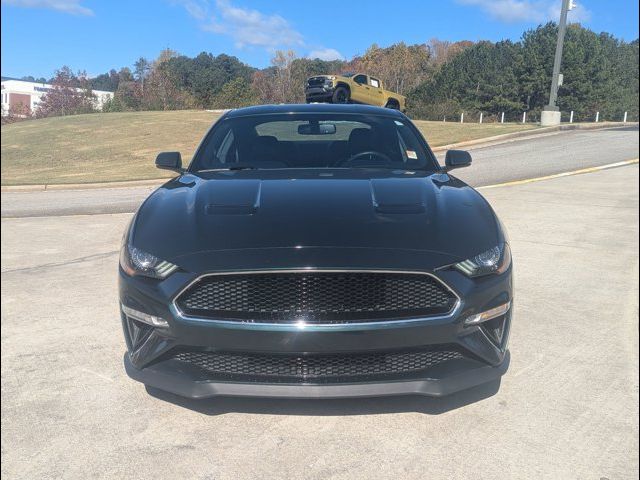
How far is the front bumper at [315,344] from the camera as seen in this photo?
7.66 ft

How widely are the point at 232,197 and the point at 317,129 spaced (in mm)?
1502

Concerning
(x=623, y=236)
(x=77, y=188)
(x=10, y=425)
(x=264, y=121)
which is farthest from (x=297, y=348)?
(x=77, y=188)

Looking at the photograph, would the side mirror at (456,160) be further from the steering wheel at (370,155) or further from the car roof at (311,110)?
the car roof at (311,110)

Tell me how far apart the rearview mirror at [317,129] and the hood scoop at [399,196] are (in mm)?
1069

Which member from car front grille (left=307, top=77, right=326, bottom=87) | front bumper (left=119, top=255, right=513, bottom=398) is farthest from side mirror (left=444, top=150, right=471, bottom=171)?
car front grille (left=307, top=77, right=326, bottom=87)

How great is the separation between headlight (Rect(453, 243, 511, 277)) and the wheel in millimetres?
17365

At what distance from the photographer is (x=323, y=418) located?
105 inches

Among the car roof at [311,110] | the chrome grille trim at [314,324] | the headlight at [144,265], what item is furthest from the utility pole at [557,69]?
the headlight at [144,265]

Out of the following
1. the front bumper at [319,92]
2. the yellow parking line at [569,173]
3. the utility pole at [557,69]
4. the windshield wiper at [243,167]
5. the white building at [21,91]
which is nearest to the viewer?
the windshield wiper at [243,167]

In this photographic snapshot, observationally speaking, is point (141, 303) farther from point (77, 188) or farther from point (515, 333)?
point (77, 188)

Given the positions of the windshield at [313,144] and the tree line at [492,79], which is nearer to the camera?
the windshield at [313,144]

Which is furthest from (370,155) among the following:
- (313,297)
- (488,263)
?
(313,297)

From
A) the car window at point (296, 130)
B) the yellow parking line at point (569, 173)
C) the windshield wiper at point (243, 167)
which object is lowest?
the yellow parking line at point (569, 173)

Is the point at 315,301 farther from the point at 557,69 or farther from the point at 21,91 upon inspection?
the point at 21,91
